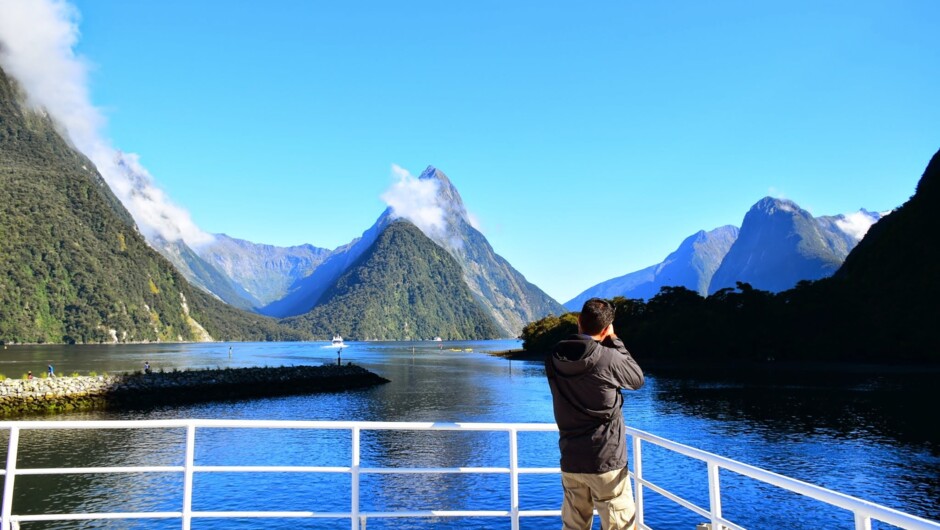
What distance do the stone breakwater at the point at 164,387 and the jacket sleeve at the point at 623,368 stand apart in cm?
5634

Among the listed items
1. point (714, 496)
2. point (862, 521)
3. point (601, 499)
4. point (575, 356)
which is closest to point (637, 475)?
point (714, 496)

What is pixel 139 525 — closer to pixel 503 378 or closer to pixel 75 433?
pixel 75 433

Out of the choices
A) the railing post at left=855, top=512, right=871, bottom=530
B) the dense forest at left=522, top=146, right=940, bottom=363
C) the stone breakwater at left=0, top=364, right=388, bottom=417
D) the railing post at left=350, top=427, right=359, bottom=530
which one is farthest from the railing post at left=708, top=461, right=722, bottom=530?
the dense forest at left=522, top=146, right=940, bottom=363

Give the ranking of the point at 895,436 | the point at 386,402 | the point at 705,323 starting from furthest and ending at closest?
1. the point at 705,323
2. the point at 386,402
3. the point at 895,436

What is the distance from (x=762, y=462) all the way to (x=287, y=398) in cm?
4773

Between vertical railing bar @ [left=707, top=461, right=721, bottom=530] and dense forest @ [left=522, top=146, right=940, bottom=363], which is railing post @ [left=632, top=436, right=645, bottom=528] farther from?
dense forest @ [left=522, top=146, right=940, bottom=363]

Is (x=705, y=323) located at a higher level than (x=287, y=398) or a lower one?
higher

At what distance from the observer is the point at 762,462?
2933 cm

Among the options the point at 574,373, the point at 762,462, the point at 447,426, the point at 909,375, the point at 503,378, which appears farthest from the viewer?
the point at 503,378

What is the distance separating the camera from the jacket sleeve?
4723 mm

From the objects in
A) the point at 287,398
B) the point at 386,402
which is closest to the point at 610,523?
the point at 386,402

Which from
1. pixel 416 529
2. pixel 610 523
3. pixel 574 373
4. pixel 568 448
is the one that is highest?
pixel 574 373

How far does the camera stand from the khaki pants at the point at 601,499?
4941 millimetres

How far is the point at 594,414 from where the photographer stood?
4828mm
